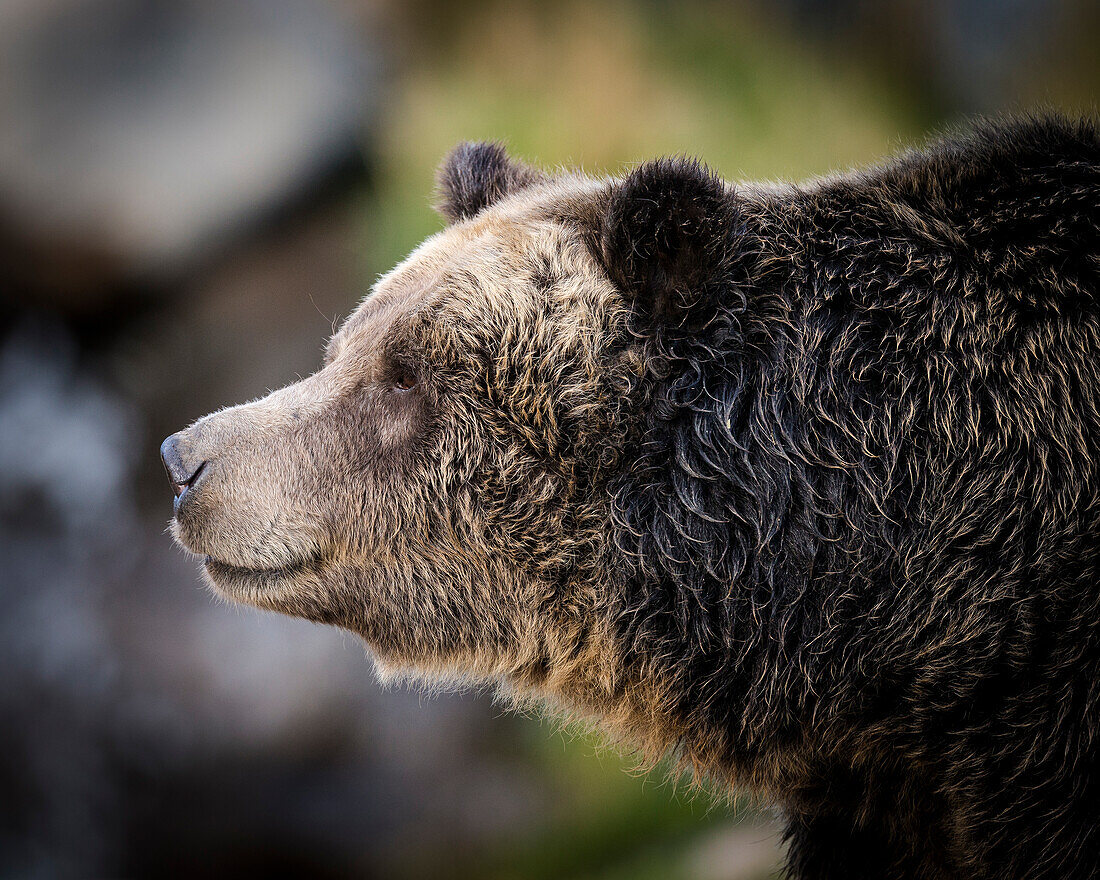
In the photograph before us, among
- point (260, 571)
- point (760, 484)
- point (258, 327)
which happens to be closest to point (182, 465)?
point (260, 571)

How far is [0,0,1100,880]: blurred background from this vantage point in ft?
17.1

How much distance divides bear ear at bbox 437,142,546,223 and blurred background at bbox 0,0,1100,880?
2010 millimetres

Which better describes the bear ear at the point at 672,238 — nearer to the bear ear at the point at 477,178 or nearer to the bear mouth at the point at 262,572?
the bear ear at the point at 477,178

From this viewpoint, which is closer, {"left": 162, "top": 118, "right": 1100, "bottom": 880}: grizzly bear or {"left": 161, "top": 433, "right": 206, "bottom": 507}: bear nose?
{"left": 162, "top": 118, "right": 1100, "bottom": 880}: grizzly bear

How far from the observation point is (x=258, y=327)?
5684 millimetres

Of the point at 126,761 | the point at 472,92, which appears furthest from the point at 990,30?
the point at 126,761

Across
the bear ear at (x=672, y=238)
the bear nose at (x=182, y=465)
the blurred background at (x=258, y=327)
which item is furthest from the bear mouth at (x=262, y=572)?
the blurred background at (x=258, y=327)

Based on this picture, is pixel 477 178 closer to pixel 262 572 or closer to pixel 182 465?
pixel 182 465

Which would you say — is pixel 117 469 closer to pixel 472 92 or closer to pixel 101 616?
pixel 101 616

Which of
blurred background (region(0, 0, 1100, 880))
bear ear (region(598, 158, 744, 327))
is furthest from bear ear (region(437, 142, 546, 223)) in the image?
blurred background (region(0, 0, 1100, 880))

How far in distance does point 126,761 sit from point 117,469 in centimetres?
176

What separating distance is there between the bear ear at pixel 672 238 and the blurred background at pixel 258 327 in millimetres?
2744

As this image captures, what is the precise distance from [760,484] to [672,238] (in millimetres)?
668

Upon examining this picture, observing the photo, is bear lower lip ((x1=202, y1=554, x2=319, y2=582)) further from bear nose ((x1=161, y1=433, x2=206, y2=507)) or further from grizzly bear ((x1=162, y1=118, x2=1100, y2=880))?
bear nose ((x1=161, y1=433, x2=206, y2=507))
